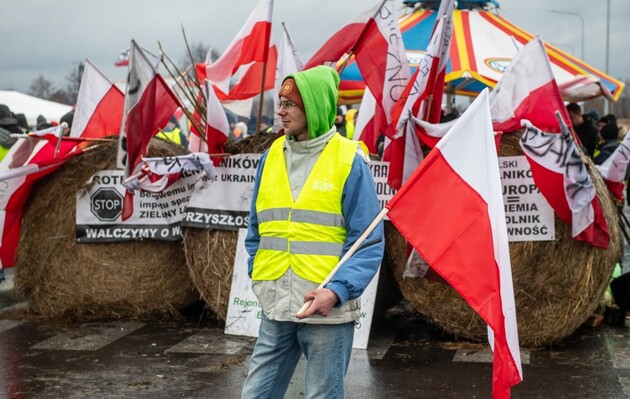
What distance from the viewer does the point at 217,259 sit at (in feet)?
27.2

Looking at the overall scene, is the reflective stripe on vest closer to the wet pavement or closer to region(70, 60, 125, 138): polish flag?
the wet pavement

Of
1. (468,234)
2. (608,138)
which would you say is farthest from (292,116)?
(608,138)

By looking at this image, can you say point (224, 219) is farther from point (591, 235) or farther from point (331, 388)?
point (331, 388)

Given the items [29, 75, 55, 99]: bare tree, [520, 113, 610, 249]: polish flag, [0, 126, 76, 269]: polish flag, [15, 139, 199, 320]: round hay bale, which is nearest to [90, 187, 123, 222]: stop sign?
[15, 139, 199, 320]: round hay bale

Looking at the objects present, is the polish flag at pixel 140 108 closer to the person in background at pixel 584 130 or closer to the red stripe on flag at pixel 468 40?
the red stripe on flag at pixel 468 40

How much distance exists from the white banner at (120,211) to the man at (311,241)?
447 centimetres

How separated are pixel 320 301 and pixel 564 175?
371 centimetres

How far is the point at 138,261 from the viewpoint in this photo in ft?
28.6

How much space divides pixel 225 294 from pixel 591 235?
2.99 meters

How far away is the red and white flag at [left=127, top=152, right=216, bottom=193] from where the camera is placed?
8.16 metres

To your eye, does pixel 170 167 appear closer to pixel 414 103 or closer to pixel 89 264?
pixel 89 264

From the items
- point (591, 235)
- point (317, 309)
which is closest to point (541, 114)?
point (591, 235)

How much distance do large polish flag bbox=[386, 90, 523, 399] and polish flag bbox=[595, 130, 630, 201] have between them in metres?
3.81

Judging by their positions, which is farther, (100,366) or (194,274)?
(194,274)
